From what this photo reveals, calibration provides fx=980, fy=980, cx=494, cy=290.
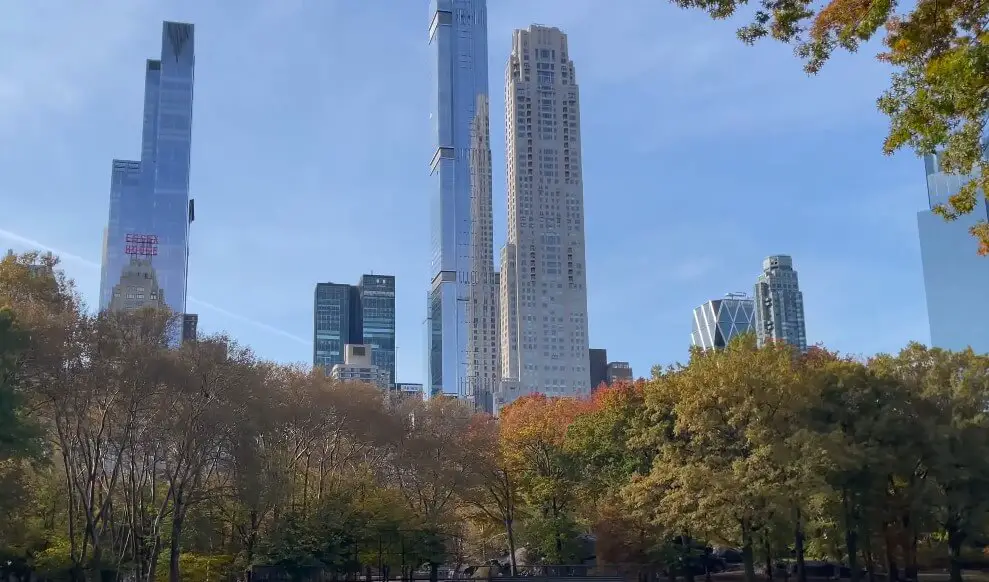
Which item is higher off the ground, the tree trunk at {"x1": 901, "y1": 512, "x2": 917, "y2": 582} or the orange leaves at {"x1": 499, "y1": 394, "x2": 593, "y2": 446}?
the orange leaves at {"x1": 499, "y1": 394, "x2": 593, "y2": 446}

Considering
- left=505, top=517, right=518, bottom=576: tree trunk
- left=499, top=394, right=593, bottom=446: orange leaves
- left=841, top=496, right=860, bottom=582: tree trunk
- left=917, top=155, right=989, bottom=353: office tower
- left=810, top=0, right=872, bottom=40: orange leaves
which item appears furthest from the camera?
left=917, top=155, right=989, bottom=353: office tower

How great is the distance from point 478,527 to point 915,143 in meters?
52.3

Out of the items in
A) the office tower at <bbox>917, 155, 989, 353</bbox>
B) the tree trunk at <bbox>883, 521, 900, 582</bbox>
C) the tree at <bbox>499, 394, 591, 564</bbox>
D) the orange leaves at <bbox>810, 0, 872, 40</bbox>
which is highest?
the office tower at <bbox>917, 155, 989, 353</bbox>

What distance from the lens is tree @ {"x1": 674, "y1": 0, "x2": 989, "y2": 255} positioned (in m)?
15.4

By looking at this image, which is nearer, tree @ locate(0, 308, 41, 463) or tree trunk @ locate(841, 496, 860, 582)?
tree @ locate(0, 308, 41, 463)

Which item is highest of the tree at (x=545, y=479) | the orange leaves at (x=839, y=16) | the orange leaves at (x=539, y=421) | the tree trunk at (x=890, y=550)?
the orange leaves at (x=839, y=16)

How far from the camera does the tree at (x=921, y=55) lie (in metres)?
15.4

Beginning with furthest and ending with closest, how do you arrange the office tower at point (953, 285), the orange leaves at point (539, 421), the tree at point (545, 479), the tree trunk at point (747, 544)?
the office tower at point (953, 285) → the orange leaves at point (539, 421) → the tree at point (545, 479) → the tree trunk at point (747, 544)

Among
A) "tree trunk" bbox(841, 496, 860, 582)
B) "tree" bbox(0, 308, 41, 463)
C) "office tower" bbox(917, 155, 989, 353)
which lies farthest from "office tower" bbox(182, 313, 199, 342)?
"office tower" bbox(917, 155, 989, 353)

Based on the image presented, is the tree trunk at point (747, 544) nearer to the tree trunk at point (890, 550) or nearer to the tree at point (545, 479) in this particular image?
the tree trunk at point (890, 550)

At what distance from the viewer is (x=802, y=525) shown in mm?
44500

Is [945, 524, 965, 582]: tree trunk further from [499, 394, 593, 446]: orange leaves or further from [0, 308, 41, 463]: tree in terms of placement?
[0, 308, 41, 463]: tree

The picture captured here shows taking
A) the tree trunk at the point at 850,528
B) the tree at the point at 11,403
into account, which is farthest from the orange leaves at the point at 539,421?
the tree at the point at 11,403

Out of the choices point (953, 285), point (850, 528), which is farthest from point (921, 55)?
point (953, 285)
